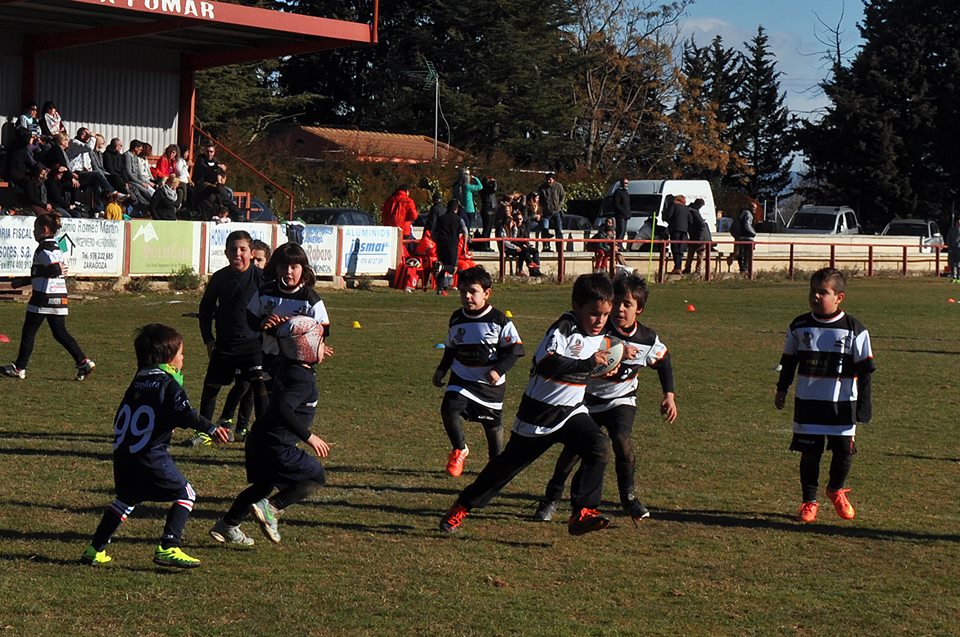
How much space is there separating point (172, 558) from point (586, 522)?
203 centimetres

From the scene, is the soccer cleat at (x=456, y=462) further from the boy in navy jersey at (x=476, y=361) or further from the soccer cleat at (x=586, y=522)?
the soccer cleat at (x=586, y=522)

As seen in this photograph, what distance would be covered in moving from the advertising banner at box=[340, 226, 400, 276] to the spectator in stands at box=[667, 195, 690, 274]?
8510mm

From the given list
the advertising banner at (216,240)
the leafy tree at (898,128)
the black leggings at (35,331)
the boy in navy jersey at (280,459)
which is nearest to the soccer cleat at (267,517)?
the boy in navy jersey at (280,459)

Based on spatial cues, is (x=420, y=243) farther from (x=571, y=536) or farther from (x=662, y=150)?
(x=662, y=150)

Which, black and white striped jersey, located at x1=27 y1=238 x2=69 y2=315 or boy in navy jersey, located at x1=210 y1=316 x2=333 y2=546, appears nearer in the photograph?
boy in navy jersey, located at x1=210 y1=316 x2=333 y2=546

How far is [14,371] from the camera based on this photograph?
13273 millimetres

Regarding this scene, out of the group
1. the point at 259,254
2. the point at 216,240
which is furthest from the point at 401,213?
the point at 259,254

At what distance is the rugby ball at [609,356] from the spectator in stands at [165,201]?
20.4 meters

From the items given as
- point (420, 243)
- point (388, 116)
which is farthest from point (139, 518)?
point (388, 116)

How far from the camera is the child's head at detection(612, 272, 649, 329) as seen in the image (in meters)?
7.70

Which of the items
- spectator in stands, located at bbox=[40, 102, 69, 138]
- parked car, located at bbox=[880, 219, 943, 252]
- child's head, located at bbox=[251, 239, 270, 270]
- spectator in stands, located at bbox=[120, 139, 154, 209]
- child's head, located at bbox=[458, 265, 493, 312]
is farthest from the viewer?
parked car, located at bbox=[880, 219, 943, 252]

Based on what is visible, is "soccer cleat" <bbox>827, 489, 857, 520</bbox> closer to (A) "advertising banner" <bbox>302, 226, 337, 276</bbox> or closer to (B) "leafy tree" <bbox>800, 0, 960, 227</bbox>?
(A) "advertising banner" <bbox>302, 226, 337, 276</bbox>

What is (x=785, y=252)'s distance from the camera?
134 feet

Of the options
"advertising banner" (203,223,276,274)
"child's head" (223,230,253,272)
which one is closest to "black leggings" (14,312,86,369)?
"child's head" (223,230,253,272)
